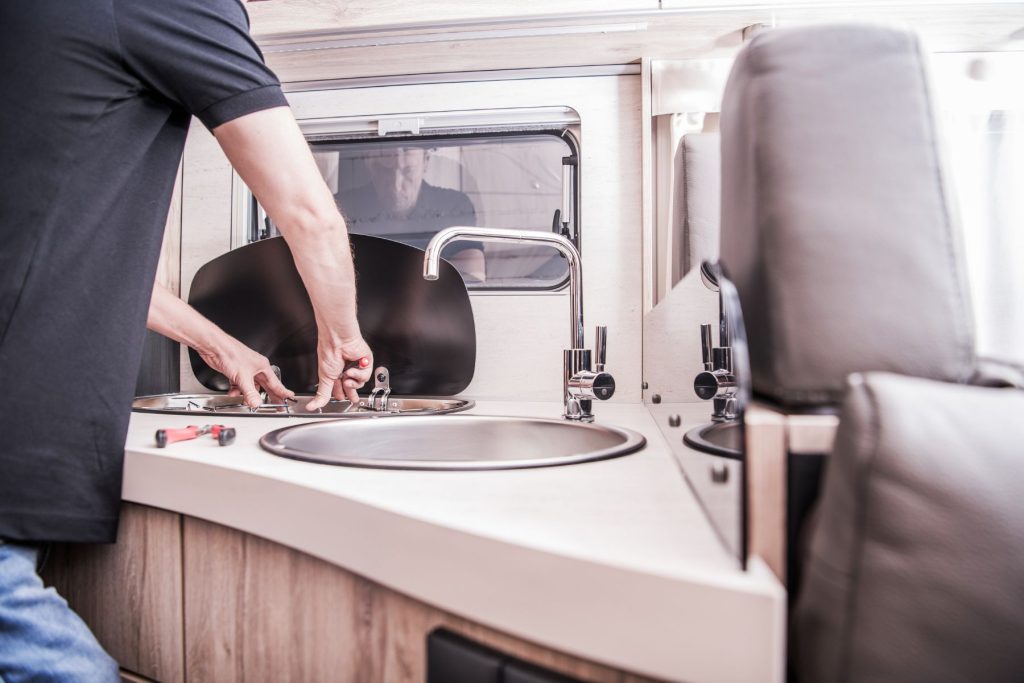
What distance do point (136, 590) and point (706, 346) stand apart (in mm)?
906

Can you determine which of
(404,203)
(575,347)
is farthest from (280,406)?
(575,347)

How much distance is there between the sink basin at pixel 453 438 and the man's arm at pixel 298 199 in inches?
9.3

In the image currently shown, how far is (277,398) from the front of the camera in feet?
5.21

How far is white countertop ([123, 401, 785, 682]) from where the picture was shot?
0.38 meters

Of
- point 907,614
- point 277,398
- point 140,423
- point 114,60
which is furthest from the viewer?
point 277,398

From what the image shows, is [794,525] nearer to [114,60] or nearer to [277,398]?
[114,60]

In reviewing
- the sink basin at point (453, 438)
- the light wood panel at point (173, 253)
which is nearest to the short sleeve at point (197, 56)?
the sink basin at point (453, 438)

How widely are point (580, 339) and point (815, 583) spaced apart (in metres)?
0.89

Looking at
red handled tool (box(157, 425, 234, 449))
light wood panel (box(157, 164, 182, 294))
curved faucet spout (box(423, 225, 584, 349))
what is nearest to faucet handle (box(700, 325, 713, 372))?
curved faucet spout (box(423, 225, 584, 349))

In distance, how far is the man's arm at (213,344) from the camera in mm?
1417

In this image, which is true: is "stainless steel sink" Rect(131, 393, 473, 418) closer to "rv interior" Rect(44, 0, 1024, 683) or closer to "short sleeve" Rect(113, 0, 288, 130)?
"rv interior" Rect(44, 0, 1024, 683)

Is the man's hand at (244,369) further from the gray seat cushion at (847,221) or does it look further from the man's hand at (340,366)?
the gray seat cushion at (847,221)

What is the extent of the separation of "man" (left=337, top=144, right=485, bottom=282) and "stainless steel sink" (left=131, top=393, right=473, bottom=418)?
0.46m

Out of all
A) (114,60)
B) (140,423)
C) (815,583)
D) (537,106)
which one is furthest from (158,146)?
(537,106)
